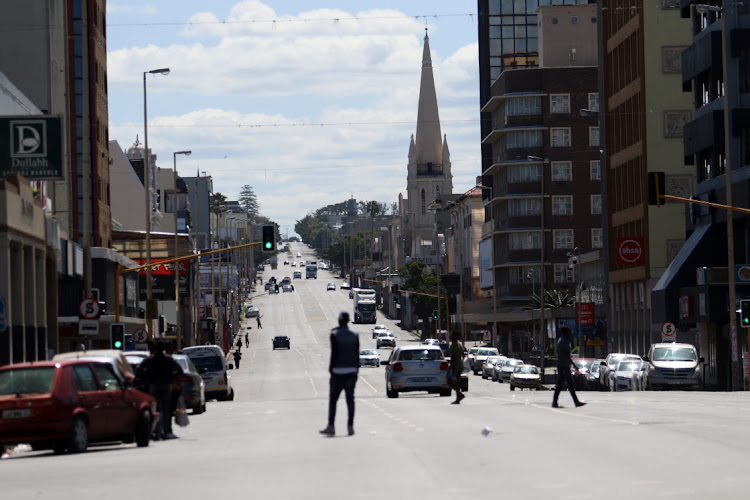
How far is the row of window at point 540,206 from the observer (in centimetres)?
11781

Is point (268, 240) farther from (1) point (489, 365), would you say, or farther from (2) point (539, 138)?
(2) point (539, 138)

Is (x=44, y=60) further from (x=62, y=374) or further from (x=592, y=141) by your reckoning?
(x=592, y=141)

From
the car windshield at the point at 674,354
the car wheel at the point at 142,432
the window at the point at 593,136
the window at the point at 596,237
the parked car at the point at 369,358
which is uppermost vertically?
the window at the point at 593,136

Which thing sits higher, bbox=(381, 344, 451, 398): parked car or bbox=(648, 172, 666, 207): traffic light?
bbox=(648, 172, 666, 207): traffic light

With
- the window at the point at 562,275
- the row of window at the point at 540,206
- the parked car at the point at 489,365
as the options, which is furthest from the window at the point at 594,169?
the parked car at the point at 489,365

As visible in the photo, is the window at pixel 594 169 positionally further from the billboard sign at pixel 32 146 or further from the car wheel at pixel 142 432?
the car wheel at pixel 142 432

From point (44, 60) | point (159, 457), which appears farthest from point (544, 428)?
point (44, 60)

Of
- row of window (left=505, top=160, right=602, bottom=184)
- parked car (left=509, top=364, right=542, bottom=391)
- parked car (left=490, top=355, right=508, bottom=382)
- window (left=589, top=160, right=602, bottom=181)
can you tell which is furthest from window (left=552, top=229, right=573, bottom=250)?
parked car (left=509, top=364, right=542, bottom=391)

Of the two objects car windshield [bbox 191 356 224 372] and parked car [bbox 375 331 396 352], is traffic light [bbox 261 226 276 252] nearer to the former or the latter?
car windshield [bbox 191 356 224 372]

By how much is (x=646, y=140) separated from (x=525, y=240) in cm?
4348

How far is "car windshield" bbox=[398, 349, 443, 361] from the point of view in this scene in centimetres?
4056

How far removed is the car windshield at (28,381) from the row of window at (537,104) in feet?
323

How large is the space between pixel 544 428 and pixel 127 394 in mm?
6474

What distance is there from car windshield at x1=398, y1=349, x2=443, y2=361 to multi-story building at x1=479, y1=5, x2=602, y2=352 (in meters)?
73.5
